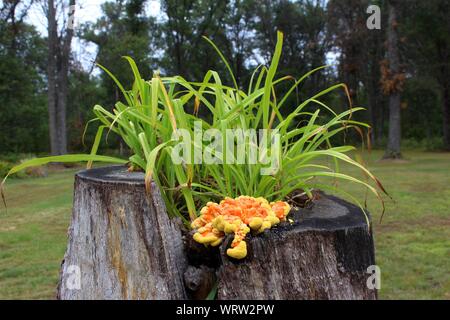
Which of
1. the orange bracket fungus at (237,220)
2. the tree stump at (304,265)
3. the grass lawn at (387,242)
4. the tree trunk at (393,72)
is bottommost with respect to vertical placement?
the grass lawn at (387,242)

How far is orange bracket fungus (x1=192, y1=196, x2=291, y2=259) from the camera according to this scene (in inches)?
58.3

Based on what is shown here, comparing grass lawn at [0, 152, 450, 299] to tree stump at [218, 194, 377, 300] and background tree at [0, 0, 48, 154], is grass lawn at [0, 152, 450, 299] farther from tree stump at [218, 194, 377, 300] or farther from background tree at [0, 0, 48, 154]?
background tree at [0, 0, 48, 154]

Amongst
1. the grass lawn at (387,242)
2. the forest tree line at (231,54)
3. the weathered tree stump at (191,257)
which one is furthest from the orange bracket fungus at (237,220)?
the forest tree line at (231,54)

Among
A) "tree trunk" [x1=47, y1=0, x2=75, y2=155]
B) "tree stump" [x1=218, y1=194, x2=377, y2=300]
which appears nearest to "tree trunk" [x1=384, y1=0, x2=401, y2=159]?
"tree trunk" [x1=47, y1=0, x2=75, y2=155]

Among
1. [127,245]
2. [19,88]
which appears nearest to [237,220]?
[127,245]

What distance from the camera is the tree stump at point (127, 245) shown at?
1.58 metres

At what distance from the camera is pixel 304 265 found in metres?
1.51

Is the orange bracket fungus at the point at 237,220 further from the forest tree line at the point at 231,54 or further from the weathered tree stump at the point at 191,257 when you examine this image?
the forest tree line at the point at 231,54

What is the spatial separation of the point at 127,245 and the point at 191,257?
0.24 m

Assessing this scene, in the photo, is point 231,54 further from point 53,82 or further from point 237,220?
point 237,220

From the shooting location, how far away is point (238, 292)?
1.47m

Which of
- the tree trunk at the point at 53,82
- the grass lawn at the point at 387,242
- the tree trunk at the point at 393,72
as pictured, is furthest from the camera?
the tree trunk at the point at 53,82

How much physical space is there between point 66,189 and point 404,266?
8.65m
